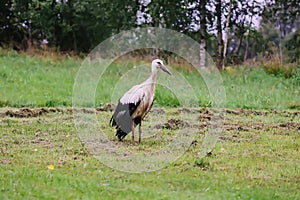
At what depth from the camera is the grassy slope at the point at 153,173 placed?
5320 millimetres

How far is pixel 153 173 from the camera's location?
6203 mm

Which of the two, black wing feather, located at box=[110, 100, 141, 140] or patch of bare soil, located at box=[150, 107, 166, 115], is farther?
patch of bare soil, located at box=[150, 107, 166, 115]

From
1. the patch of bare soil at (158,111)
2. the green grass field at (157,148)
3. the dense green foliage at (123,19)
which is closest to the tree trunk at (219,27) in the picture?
the dense green foliage at (123,19)

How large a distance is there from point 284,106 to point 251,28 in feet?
28.0

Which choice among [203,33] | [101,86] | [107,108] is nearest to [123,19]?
[203,33]

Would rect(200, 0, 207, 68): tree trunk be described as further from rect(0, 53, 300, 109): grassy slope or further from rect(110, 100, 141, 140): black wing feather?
rect(110, 100, 141, 140): black wing feather

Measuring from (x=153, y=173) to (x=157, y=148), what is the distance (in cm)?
156

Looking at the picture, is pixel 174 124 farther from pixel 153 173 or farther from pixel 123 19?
pixel 123 19

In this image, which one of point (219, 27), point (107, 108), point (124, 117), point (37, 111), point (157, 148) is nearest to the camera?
point (157, 148)

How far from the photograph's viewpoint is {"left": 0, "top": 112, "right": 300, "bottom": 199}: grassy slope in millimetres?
5320

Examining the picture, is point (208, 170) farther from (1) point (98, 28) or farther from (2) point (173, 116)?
(1) point (98, 28)

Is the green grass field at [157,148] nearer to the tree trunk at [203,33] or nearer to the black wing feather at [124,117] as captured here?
the black wing feather at [124,117]

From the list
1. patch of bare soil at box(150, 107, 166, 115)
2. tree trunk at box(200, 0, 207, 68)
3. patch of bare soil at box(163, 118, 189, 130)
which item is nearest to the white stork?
patch of bare soil at box(163, 118, 189, 130)

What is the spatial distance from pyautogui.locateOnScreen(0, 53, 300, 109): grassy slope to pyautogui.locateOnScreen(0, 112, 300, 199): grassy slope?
13.6 ft
